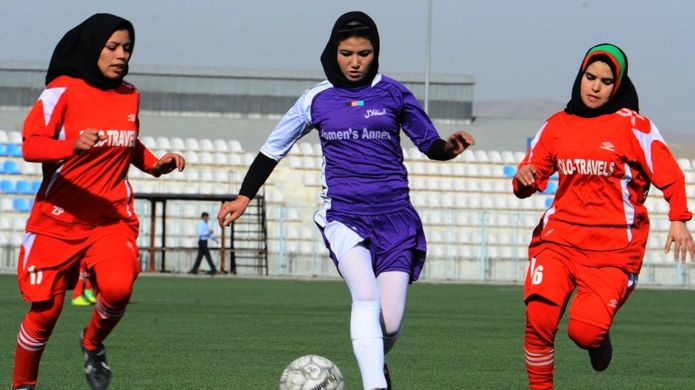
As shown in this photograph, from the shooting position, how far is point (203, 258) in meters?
34.2

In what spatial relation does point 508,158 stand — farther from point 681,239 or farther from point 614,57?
point 681,239

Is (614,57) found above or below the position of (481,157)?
above

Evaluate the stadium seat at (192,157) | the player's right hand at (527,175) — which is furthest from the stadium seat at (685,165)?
the player's right hand at (527,175)

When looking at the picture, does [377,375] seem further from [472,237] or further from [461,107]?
[461,107]

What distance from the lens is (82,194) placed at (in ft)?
24.4

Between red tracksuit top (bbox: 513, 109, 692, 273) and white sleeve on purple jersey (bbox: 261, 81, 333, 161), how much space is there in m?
1.29

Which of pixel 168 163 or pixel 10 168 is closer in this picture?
pixel 168 163

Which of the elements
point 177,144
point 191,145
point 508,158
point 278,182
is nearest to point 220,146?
point 191,145

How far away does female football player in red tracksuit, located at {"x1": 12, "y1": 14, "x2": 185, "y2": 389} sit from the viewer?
7.41 meters

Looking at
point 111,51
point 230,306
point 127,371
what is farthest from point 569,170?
point 230,306

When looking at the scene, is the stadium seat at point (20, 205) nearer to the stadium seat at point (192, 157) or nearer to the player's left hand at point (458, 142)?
the stadium seat at point (192, 157)

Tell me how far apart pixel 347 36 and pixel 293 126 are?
0.68 metres

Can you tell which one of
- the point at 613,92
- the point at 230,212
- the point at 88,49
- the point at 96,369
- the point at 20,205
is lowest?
the point at 20,205

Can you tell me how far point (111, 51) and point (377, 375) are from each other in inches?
96.4
